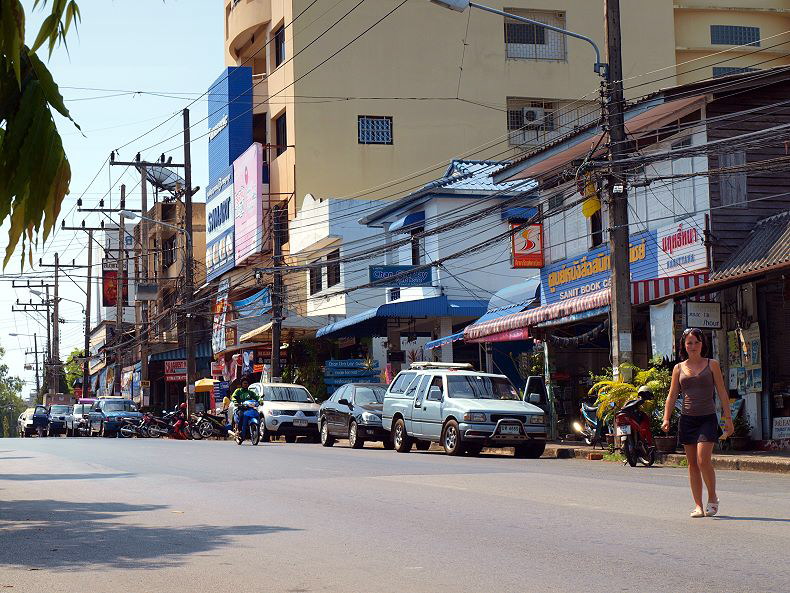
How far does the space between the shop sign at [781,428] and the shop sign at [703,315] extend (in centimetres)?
227

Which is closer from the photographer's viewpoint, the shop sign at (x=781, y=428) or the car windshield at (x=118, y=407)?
the shop sign at (x=781, y=428)

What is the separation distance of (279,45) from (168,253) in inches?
931

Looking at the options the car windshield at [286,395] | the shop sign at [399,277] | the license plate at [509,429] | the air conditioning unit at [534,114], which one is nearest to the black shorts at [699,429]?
the license plate at [509,429]

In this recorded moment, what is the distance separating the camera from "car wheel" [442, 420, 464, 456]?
78.7ft

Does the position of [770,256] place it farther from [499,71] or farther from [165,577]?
[499,71]

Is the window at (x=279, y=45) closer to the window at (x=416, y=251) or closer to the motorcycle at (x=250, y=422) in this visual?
the window at (x=416, y=251)

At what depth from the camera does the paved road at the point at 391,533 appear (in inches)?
315

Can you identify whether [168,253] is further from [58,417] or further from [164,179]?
[58,417]

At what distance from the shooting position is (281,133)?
54.9 m

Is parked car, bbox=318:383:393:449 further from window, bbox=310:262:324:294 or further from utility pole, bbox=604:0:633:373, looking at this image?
window, bbox=310:262:324:294

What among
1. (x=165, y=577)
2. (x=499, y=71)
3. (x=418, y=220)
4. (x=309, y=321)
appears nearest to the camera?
(x=165, y=577)

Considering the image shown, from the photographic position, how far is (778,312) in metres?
23.4

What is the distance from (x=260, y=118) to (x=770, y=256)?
130 ft

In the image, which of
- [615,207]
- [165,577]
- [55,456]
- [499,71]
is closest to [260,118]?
[499,71]
